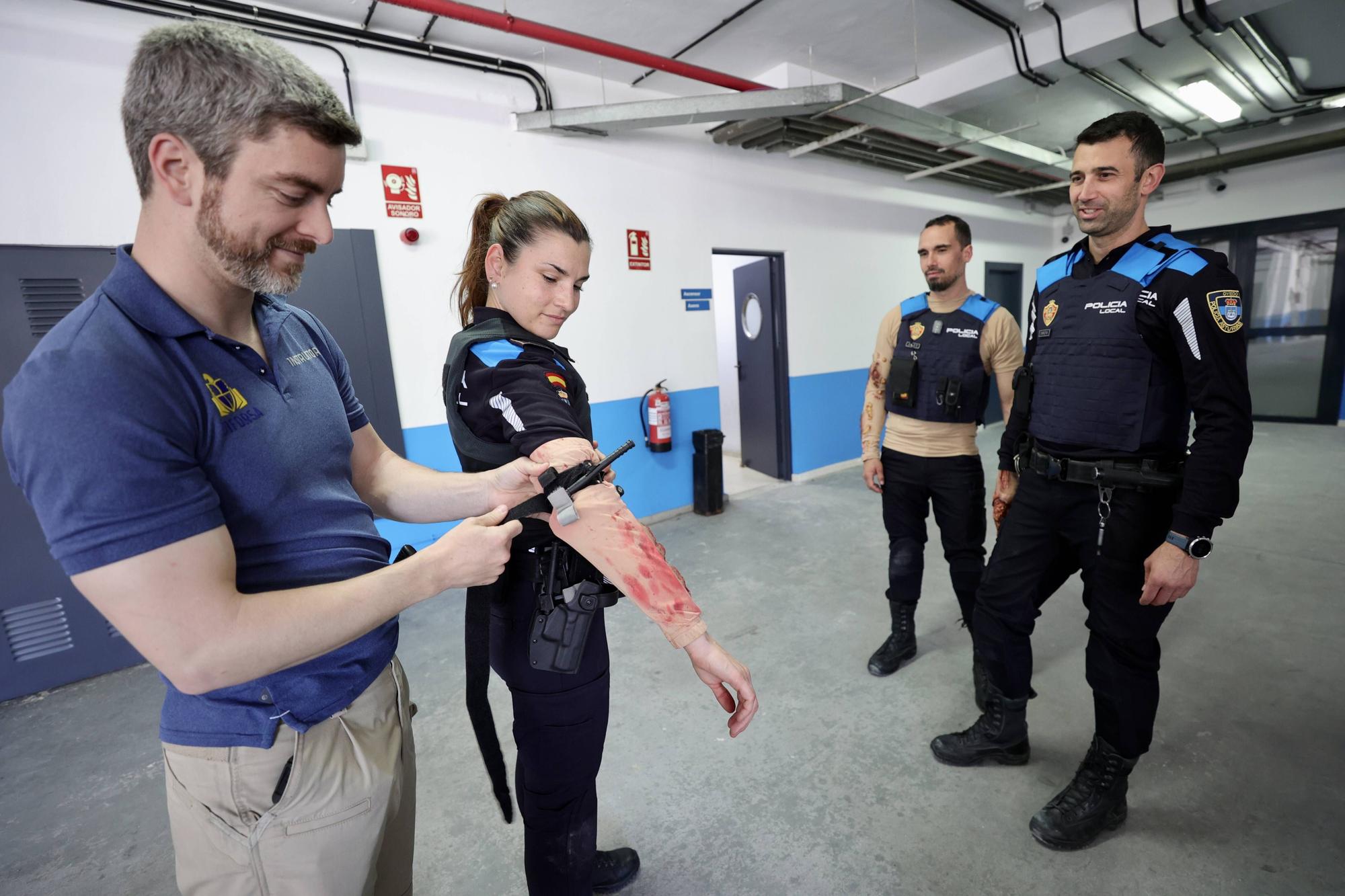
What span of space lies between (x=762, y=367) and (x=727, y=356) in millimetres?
1206

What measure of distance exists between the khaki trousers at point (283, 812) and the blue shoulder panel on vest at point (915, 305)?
231 cm

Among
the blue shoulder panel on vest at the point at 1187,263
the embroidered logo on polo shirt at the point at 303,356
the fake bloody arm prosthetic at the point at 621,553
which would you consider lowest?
the fake bloody arm prosthetic at the point at 621,553

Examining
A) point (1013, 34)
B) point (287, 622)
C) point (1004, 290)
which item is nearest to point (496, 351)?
point (287, 622)

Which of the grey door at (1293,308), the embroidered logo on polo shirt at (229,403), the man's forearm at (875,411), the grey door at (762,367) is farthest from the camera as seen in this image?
the grey door at (1293,308)

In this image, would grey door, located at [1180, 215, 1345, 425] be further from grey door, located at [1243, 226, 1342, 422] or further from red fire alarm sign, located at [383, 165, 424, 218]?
red fire alarm sign, located at [383, 165, 424, 218]

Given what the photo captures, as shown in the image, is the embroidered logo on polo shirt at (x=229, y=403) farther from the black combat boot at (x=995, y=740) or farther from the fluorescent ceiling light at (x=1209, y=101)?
the fluorescent ceiling light at (x=1209, y=101)

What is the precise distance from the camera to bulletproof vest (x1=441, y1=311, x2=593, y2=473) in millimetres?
1036

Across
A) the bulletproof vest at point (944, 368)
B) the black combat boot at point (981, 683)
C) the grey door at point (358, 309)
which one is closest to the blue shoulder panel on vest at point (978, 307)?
the bulletproof vest at point (944, 368)

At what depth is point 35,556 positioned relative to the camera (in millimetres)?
2477

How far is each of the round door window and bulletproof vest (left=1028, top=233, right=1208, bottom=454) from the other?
3.67m

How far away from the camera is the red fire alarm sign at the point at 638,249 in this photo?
3.99 metres

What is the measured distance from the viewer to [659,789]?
180 cm

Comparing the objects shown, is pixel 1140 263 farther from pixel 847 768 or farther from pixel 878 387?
pixel 847 768

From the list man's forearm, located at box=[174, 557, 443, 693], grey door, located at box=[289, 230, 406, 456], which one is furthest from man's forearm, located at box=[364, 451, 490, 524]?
grey door, located at box=[289, 230, 406, 456]
